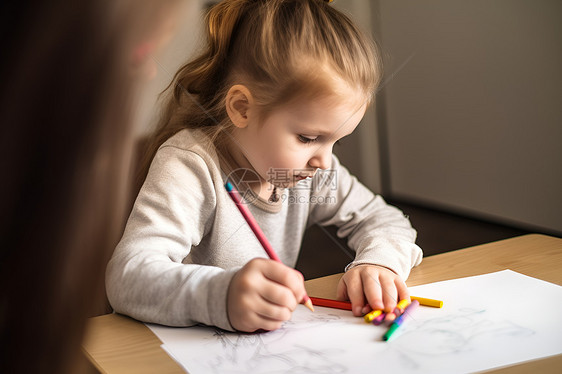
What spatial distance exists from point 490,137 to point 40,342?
135 cm

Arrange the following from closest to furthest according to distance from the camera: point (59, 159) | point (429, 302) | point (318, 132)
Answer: point (59, 159) < point (429, 302) < point (318, 132)

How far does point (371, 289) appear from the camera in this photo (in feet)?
1.90

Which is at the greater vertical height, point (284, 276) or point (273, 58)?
point (273, 58)

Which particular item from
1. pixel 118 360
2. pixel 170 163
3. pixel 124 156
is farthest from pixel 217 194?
pixel 124 156

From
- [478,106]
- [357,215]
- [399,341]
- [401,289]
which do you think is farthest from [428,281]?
[478,106]

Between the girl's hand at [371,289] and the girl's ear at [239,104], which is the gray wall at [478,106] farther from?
the girl's hand at [371,289]

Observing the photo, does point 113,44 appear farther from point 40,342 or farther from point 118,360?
point 118,360

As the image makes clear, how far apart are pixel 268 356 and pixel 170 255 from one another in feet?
0.73

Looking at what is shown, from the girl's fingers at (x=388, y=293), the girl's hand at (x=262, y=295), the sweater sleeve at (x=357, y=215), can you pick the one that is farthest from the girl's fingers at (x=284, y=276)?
the sweater sleeve at (x=357, y=215)

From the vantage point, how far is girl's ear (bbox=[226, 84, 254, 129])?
0.77 meters

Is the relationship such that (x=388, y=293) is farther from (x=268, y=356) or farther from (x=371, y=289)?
(x=268, y=356)

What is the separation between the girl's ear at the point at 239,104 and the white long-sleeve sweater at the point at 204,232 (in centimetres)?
6

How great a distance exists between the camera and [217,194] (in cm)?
79

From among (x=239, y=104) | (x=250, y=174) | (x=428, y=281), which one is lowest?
(x=428, y=281)
